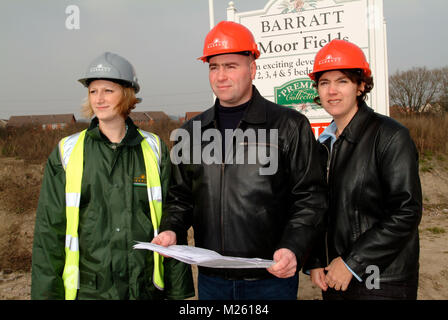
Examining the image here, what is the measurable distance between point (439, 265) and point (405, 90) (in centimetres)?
2662

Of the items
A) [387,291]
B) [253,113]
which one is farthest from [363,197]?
[253,113]

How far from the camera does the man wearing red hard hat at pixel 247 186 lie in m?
2.27

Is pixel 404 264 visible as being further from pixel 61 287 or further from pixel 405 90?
pixel 405 90

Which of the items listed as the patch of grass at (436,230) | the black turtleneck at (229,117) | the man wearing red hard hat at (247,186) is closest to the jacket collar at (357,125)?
the man wearing red hard hat at (247,186)

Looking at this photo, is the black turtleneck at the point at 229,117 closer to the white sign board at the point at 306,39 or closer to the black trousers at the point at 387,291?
the black trousers at the point at 387,291

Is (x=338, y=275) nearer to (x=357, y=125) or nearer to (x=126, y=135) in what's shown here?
(x=357, y=125)

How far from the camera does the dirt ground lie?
571 cm

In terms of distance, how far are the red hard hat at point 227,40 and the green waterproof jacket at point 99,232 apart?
39.0 inches

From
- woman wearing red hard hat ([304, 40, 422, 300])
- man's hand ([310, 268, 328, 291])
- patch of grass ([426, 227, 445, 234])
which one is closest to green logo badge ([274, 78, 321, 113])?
woman wearing red hard hat ([304, 40, 422, 300])

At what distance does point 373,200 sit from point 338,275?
514 mm

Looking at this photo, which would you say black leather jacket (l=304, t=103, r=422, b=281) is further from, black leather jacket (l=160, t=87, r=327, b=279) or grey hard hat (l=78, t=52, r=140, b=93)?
grey hard hat (l=78, t=52, r=140, b=93)

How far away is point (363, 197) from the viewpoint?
87.6 inches

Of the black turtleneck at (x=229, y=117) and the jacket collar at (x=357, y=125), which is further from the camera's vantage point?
the black turtleneck at (x=229, y=117)

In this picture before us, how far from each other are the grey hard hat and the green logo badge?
325 centimetres
